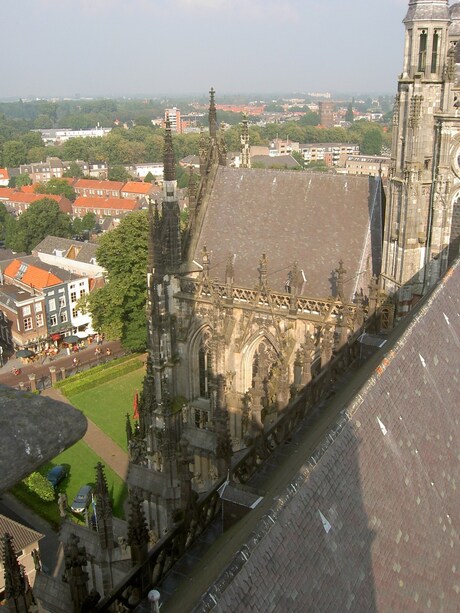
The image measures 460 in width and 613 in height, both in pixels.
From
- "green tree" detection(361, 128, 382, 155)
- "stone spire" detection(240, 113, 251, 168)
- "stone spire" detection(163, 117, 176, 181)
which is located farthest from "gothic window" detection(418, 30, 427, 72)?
"green tree" detection(361, 128, 382, 155)

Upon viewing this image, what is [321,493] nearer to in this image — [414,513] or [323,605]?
[323,605]

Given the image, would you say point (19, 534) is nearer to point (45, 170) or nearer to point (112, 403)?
point (112, 403)

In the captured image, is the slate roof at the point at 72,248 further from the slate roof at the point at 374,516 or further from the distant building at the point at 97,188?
the slate roof at the point at 374,516

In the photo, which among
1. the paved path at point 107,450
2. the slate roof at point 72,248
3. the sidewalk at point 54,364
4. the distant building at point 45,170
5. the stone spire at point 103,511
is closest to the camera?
the stone spire at point 103,511

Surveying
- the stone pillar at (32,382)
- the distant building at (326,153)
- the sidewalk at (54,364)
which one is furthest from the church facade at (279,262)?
the distant building at (326,153)

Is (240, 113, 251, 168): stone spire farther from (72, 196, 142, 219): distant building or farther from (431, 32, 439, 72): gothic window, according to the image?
(72, 196, 142, 219): distant building

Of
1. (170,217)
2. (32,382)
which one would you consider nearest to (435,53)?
(170,217)
